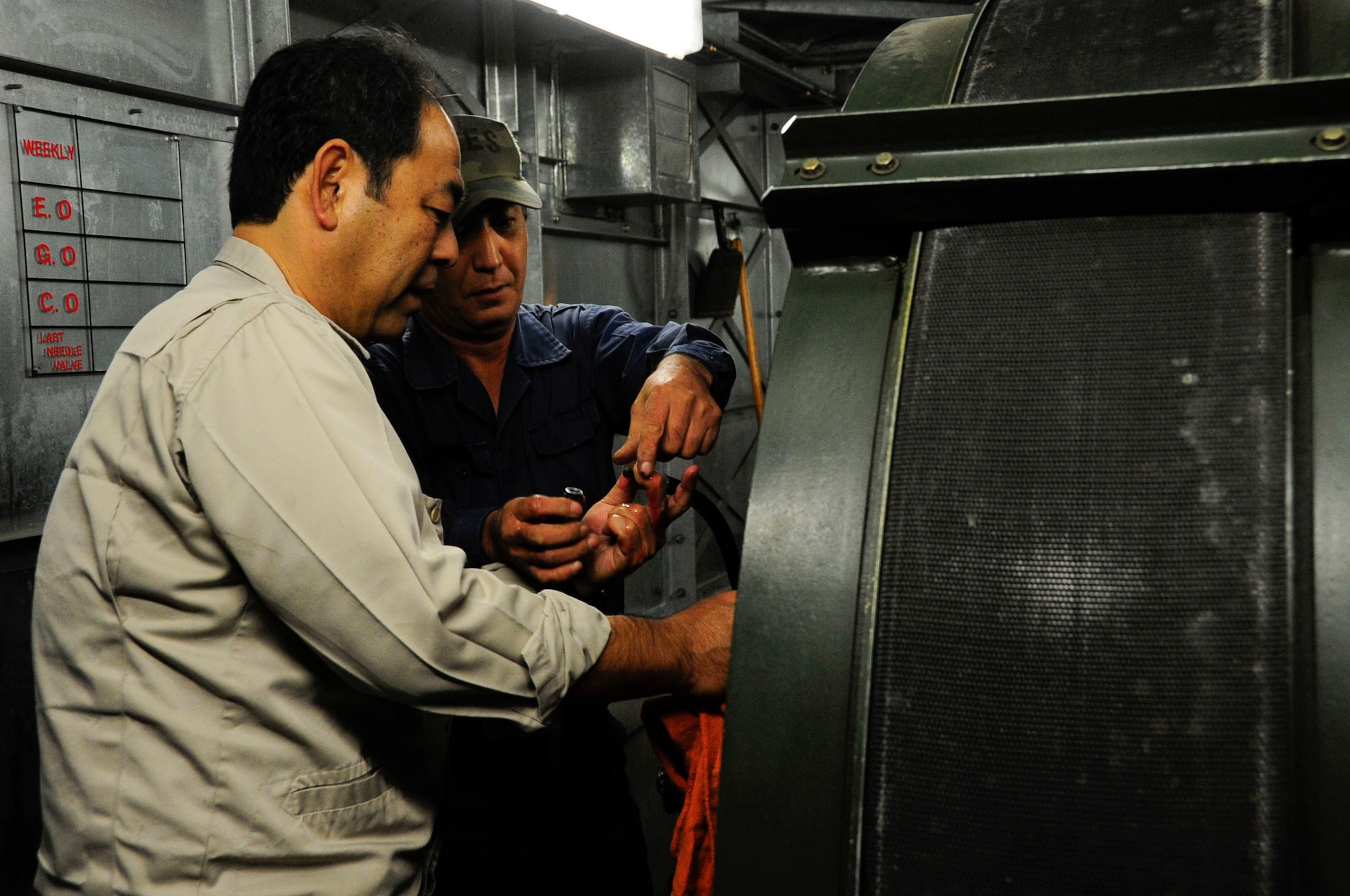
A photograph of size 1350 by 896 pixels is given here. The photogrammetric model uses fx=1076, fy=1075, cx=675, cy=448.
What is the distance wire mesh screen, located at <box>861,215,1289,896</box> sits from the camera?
764 millimetres

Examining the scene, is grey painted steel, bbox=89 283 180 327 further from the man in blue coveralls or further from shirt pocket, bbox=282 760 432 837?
shirt pocket, bbox=282 760 432 837

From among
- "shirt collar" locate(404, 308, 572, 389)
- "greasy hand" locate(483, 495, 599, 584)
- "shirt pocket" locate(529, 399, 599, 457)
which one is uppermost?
"shirt collar" locate(404, 308, 572, 389)

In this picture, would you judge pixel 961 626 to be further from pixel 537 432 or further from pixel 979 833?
pixel 537 432

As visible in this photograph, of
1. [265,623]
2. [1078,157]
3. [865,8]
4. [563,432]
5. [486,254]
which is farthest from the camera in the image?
[865,8]

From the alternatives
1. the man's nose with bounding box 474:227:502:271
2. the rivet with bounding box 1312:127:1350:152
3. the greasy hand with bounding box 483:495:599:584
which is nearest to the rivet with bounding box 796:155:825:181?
the rivet with bounding box 1312:127:1350:152

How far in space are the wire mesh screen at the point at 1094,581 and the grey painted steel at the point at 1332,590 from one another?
28 mm

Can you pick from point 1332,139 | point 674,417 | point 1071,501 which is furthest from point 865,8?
point 1071,501

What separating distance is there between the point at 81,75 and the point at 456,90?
1728mm

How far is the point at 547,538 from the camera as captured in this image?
5.03 feet

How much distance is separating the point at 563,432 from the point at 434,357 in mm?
309

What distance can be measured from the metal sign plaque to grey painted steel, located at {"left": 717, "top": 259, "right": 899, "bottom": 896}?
2.32 m

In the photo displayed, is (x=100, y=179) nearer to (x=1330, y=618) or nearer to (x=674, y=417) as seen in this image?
(x=674, y=417)

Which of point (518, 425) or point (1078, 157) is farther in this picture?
point (518, 425)

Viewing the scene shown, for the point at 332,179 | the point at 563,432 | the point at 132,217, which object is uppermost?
the point at 132,217
